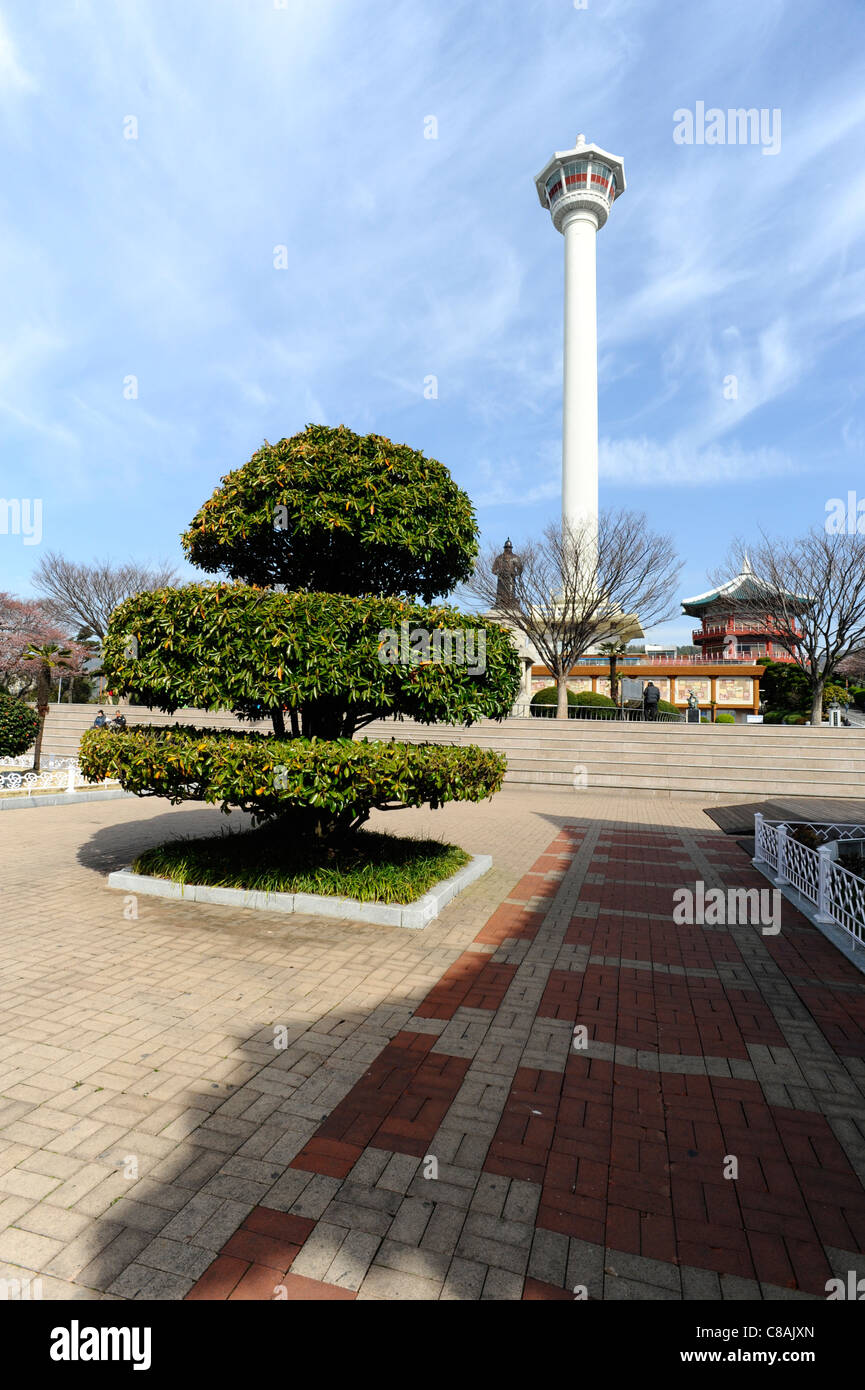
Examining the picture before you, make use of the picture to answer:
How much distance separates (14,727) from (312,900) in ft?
51.1

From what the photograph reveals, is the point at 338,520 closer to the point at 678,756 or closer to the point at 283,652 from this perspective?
the point at 283,652

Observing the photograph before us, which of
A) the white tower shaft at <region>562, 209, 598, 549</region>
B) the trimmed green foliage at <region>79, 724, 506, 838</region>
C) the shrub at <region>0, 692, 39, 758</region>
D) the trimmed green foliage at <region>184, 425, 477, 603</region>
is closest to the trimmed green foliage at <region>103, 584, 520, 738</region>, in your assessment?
the trimmed green foliage at <region>79, 724, 506, 838</region>

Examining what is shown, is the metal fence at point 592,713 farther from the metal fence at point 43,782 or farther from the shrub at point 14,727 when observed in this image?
the shrub at point 14,727

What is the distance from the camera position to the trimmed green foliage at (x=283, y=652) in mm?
6465

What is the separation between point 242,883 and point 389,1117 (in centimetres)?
433

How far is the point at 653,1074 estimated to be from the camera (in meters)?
4.06

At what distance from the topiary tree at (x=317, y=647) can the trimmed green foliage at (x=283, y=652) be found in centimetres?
2

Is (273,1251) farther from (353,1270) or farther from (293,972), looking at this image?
(293,972)

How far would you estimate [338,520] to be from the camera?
7.06 m

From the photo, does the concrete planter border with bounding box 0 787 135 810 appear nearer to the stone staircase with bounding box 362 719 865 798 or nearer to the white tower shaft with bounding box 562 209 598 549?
the stone staircase with bounding box 362 719 865 798

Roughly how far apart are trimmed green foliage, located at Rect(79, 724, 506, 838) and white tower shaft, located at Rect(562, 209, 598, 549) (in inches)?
1425

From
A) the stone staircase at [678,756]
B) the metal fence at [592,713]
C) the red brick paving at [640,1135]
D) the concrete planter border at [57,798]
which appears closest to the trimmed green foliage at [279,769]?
the red brick paving at [640,1135]

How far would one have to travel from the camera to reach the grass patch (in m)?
7.17

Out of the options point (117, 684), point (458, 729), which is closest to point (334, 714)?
point (117, 684)
